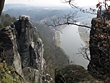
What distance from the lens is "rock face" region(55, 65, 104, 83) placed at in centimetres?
680

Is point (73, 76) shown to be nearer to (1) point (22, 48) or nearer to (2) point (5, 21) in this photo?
(1) point (22, 48)

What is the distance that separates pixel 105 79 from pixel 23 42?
75.5ft

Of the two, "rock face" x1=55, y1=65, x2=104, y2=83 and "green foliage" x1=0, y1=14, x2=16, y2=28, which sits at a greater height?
"rock face" x1=55, y1=65, x2=104, y2=83

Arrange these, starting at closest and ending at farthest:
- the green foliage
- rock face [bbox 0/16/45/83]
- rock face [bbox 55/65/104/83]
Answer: rock face [bbox 55/65/104/83]
rock face [bbox 0/16/45/83]
the green foliage

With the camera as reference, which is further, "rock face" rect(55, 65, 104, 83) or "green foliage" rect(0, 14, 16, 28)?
"green foliage" rect(0, 14, 16, 28)

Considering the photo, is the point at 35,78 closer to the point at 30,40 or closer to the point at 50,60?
the point at 30,40

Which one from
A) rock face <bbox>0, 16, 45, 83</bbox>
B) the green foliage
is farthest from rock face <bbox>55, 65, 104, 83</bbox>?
the green foliage

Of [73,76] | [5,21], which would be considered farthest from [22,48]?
[73,76]

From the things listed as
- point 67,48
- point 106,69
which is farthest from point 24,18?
point 67,48

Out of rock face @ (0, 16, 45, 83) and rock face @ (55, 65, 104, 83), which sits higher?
rock face @ (55, 65, 104, 83)

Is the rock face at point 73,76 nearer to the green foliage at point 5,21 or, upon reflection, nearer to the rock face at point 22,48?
the rock face at point 22,48

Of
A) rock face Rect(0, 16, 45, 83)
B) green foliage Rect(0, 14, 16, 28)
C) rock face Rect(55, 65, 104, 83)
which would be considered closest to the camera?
rock face Rect(55, 65, 104, 83)

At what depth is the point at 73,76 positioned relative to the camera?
22.9 ft

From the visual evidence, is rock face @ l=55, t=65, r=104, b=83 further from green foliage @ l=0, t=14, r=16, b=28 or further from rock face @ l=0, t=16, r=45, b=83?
green foliage @ l=0, t=14, r=16, b=28
